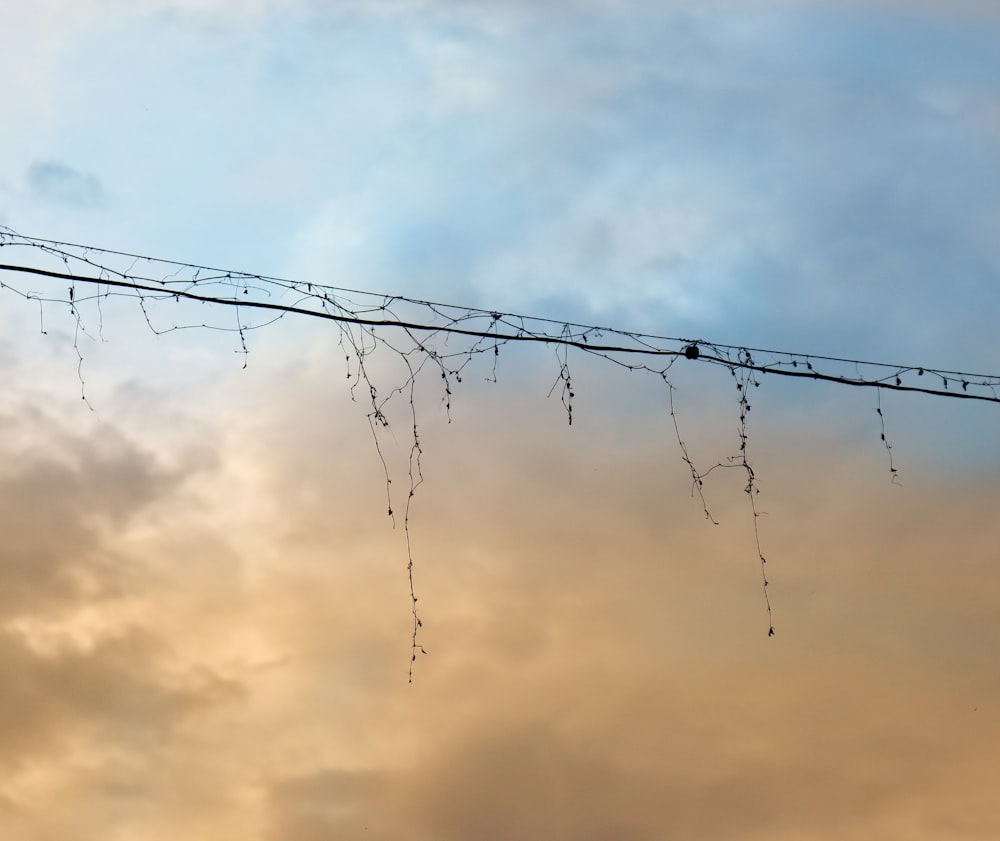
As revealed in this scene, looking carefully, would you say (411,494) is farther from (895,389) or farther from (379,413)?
(895,389)

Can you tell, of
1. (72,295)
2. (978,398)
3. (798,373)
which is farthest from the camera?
(978,398)

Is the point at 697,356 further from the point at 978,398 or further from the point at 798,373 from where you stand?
the point at 978,398

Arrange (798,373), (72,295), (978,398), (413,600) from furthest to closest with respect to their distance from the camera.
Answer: (978,398)
(798,373)
(413,600)
(72,295)

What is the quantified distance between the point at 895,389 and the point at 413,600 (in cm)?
349

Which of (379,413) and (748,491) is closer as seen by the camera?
(379,413)

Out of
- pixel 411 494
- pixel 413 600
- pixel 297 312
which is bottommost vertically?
pixel 413 600

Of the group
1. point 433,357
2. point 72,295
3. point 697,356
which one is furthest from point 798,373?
point 72,295

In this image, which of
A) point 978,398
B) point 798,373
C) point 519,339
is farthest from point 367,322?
point 978,398

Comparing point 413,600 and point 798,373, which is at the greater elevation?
point 798,373

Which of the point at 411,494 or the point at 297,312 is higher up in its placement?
the point at 297,312

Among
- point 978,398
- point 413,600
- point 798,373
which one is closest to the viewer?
point 413,600

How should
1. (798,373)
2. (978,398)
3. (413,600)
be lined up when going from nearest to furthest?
(413,600) < (798,373) < (978,398)

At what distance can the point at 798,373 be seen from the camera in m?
7.91

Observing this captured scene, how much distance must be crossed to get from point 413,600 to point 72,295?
8.68ft
